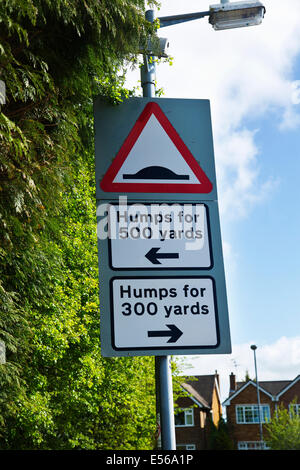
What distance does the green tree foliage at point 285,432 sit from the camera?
139 ft

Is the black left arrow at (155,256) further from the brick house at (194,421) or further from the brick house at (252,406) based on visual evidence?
the brick house at (252,406)

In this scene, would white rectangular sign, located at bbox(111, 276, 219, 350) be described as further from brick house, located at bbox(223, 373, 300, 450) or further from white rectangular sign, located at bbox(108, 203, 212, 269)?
brick house, located at bbox(223, 373, 300, 450)

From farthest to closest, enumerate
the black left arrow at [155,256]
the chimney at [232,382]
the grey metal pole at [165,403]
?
the chimney at [232,382] < the black left arrow at [155,256] < the grey metal pole at [165,403]

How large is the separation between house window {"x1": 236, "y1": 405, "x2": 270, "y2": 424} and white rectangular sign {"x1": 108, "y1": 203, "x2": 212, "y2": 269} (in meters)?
49.7

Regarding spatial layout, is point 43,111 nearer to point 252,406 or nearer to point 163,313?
point 163,313

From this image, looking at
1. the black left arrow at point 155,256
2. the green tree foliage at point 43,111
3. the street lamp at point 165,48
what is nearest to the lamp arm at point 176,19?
the street lamp at point 165,48

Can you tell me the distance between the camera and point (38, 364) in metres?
15.0

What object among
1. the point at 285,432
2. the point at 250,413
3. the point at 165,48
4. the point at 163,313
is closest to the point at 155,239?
the point at 163,313

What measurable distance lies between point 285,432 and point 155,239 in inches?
1753

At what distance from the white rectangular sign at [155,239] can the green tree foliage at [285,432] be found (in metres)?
43.2

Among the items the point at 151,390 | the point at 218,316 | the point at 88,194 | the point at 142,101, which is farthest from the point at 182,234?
the point at 151,390

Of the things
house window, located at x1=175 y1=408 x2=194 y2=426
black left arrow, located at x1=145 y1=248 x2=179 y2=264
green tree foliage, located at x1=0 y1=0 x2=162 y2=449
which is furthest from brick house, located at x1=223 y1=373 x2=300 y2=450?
black left arrow, located at x1=145 y1=248 x2=179 y2=264

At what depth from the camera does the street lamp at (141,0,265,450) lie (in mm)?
2520

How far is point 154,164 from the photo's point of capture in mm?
2955
